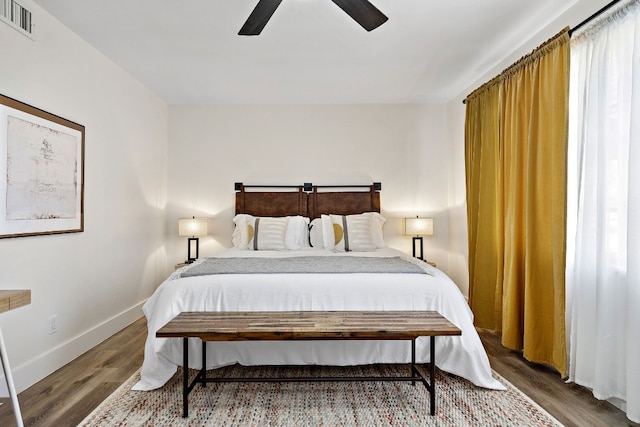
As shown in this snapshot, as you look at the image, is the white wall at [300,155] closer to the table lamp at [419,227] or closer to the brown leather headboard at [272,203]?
the brown leather headboard at [272,203]

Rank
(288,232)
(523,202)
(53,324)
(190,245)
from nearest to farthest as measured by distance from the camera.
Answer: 1. (53,324)
2. (523,202)
3. (288,232)
4. (190,245)

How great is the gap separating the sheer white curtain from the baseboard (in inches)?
136

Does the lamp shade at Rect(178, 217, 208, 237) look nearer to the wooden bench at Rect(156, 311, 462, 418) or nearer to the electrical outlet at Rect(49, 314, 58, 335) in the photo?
the electrical outlet at Rect(49, 314, 58, 335)

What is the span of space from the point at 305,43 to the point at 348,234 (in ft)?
6.35

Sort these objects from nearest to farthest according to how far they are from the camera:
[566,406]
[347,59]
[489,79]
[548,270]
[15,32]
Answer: [566,406] → [15,32] → [548,270] → [347,59] → [489,79]

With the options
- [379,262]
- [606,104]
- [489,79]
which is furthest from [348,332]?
[489,79]

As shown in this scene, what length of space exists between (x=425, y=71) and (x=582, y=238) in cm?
211

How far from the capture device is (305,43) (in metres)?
3.02

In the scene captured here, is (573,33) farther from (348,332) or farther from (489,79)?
(348,332)

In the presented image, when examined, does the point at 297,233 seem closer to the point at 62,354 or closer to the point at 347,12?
the point at 62,354

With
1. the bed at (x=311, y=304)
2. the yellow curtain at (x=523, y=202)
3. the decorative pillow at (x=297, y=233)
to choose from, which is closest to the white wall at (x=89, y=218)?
the bed at (x=311, y=304)

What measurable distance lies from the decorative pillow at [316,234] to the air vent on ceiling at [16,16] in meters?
2.94

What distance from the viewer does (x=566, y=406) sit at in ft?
6.89

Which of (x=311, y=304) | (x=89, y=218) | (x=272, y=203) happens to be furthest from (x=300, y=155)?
(x=311, y=304)
